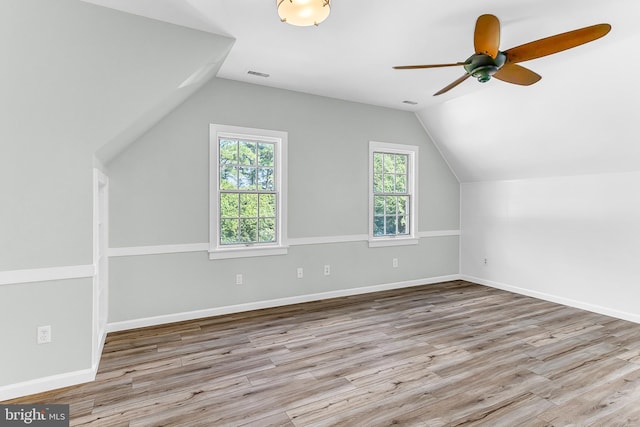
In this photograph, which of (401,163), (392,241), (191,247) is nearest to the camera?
(191,247)

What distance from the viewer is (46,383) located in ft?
7.98

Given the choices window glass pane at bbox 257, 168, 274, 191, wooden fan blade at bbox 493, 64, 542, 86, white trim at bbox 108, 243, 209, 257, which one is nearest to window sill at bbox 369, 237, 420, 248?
window glass pane at bbox 257, 168, 274, 191

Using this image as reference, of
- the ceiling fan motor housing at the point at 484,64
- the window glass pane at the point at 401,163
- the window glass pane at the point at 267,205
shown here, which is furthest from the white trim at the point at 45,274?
the window glass pane at the point at 401,163

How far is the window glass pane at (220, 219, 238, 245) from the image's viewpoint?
4.21m

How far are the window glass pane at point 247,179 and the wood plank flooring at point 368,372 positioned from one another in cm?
163

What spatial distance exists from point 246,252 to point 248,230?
1.03 feet

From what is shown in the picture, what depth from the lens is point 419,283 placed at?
562 centimetres

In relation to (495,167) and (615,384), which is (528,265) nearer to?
(495,167)

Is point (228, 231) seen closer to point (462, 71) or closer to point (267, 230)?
point (267, 230)

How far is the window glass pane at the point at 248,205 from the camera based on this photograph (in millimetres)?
4316

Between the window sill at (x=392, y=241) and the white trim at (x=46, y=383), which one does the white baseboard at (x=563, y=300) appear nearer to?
the window sill at (x=392, y=241)

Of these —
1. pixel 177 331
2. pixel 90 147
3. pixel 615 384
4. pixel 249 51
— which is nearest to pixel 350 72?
pixel 249 51

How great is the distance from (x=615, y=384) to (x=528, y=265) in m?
2.74

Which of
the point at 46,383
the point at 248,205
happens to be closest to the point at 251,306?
the point at 248,205
